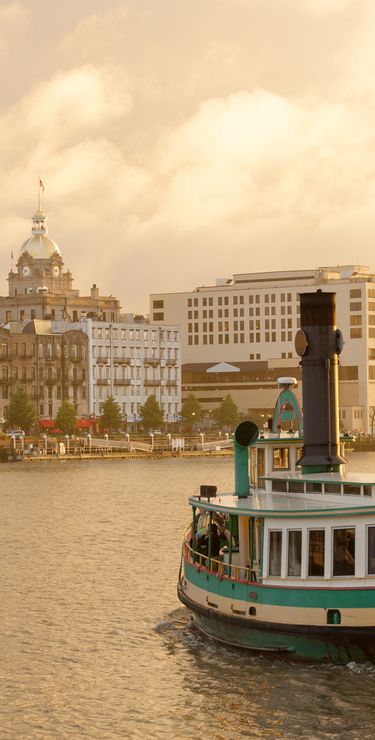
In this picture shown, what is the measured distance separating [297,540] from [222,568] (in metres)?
3.34

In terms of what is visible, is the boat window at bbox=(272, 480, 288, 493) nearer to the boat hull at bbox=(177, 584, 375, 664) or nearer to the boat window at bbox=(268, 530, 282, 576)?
the boat window at bbox=(268, 530, 282, 576)

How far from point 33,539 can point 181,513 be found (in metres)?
17.1

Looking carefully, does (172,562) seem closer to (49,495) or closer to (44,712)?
(44,712)

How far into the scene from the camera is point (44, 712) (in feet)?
123

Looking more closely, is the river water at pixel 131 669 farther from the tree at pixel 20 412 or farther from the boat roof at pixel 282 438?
the tree at pixel 20 412

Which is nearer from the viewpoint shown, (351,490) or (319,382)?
(351,490)

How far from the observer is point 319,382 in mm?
43344

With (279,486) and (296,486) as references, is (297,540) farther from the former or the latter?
(279,486)

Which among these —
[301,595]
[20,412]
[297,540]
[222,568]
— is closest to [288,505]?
[297,540]

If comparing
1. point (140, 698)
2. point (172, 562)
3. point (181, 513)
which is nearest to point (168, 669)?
point (140, 698)

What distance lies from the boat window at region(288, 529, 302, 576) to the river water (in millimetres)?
2512

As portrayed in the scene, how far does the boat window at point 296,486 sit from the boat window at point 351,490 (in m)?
2.33

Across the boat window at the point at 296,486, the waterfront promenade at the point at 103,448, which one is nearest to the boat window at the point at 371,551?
the boat window at the point at 296,486

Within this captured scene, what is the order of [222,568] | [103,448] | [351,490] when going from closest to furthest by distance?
[351,490] → [222,568] → [103,448]
